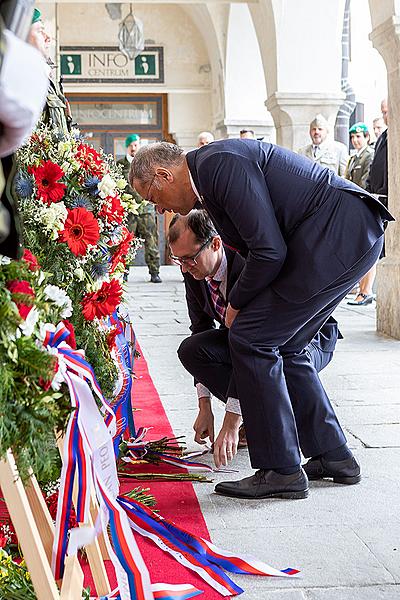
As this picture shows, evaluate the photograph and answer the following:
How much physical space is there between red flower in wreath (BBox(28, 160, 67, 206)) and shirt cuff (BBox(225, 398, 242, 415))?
3.29 ft

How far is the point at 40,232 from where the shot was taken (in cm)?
304

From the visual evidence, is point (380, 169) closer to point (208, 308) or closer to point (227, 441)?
point (208, 308)

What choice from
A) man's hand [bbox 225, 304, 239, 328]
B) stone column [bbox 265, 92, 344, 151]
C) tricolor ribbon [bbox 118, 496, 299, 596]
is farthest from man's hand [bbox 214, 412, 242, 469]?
stone column [bbox 265, 92, 344, 151]

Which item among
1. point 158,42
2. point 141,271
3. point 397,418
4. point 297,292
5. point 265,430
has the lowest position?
point 141,271

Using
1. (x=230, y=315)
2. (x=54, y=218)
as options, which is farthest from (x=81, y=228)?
(x=230, y=315)

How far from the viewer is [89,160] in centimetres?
324

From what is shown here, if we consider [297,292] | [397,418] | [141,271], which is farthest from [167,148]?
[141,271]

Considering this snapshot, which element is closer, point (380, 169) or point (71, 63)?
point (380, 169)

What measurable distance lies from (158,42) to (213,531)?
647 inches

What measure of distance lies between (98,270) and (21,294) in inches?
59.7

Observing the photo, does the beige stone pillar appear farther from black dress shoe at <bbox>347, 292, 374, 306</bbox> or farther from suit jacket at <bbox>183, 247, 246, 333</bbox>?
suit jacket at <bbox>183, 247, 246, 333</bbox>

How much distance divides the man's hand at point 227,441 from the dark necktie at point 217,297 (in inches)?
21.0

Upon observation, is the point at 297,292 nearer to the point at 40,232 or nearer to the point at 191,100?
the point at 40,232

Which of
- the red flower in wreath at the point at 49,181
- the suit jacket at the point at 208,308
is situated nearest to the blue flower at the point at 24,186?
the red flower in wreath at the point at 49,181
